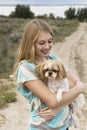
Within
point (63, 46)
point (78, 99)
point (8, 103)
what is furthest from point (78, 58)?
point (78, 99)

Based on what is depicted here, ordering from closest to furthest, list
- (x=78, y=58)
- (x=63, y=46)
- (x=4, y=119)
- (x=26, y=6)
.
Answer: (x=4, y=119), (x=78, y=58), (x=63, y=46), (x=26, y=6)

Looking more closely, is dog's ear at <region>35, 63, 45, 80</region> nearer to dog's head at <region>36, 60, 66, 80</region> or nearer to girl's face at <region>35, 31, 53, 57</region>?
dog's head at <region>36, 60, 66, 80</region>

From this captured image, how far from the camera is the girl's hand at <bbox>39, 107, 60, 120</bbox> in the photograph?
9.59ft

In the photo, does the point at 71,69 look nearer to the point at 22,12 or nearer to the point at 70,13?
the point at 22,12

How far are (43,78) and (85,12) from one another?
51.8 meters

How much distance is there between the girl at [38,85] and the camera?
293 centimetres

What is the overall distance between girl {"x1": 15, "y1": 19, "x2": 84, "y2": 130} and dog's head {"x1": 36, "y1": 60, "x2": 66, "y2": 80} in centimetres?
9

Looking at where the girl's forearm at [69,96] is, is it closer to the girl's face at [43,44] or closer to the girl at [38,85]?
the girl at [38,85]

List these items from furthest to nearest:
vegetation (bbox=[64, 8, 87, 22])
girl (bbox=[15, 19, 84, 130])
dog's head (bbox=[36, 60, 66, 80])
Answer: vegetation (bbox=[64, 8, 87, 22]) < girl (bbox=[15, 19, 84, 130]) < dog's head (bbox=[36, 60, 66, 80])

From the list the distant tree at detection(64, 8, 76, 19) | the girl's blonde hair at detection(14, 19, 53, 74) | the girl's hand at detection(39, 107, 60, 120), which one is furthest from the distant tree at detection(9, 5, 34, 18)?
the girl's hand at detection(39, 107, 60, 120)

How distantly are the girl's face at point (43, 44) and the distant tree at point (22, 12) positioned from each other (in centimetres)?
5230

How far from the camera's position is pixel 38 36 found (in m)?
2.98

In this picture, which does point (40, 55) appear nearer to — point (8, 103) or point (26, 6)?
point (8, 103)

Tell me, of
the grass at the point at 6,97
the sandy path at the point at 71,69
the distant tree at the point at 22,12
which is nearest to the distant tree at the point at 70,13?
the distant tree at the point at 22,12
